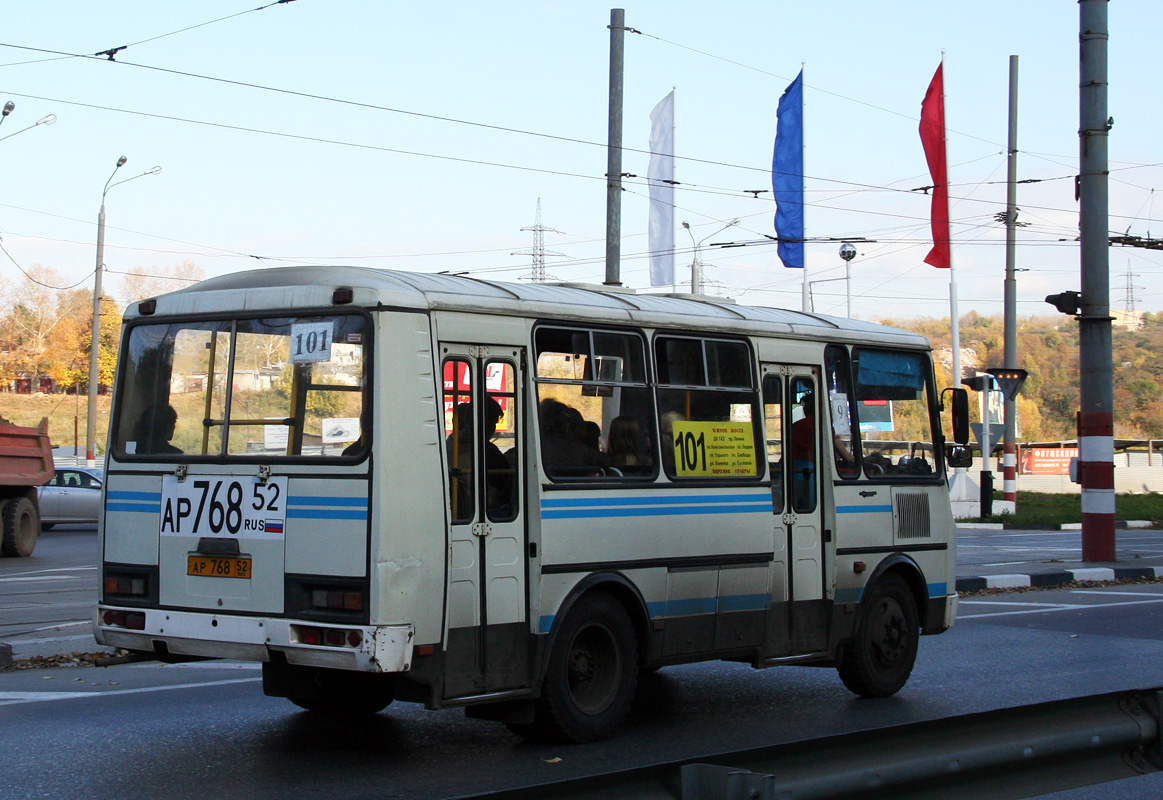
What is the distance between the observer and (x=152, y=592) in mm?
7254

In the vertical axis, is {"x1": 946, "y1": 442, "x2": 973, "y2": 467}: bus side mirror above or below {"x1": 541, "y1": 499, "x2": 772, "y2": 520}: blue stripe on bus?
above

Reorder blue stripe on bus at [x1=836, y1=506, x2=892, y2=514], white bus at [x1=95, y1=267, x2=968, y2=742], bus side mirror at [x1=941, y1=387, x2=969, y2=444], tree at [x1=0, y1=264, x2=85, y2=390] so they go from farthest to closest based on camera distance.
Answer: tree at [x1=0, y1=264, x2=85, y2=390] → bus side mirror at [x1=941, y1=387, x2=969, y2=444] → blue stripe on bus at [x1=836, y1=506, x2=892, y2=514] → white bus at [x1=95, y1=267, x2=968, y2=742]

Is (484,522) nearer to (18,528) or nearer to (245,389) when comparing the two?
(245,389)

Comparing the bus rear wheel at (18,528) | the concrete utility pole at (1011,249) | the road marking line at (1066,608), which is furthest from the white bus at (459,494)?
the concrete utility pole at (1011,249)

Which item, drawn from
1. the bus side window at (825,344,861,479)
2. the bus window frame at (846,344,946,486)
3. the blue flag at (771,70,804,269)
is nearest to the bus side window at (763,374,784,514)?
the bus side window at (825,344,861,479)

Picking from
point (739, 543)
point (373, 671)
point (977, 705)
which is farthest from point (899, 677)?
point (373, 671)

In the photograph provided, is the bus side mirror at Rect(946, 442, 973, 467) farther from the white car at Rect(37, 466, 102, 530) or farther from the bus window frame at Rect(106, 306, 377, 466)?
the white car at Rect(37, 466, 102, 530)

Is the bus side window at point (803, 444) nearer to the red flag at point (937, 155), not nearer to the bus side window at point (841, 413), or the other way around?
the bus side window at point (841, 413)

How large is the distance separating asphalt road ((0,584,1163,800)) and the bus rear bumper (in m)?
0.57

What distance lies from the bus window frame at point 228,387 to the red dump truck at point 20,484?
15322 mm

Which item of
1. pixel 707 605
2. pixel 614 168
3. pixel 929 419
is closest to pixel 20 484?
pixel 614 168

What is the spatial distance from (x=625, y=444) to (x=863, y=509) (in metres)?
2.43

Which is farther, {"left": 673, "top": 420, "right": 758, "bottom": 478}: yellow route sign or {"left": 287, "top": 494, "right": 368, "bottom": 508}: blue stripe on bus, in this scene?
{"left": 673, "top": 420, "right": 758, "bottom": 478}: yellow route sign

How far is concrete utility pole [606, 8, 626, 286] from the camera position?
1970 centimetres
